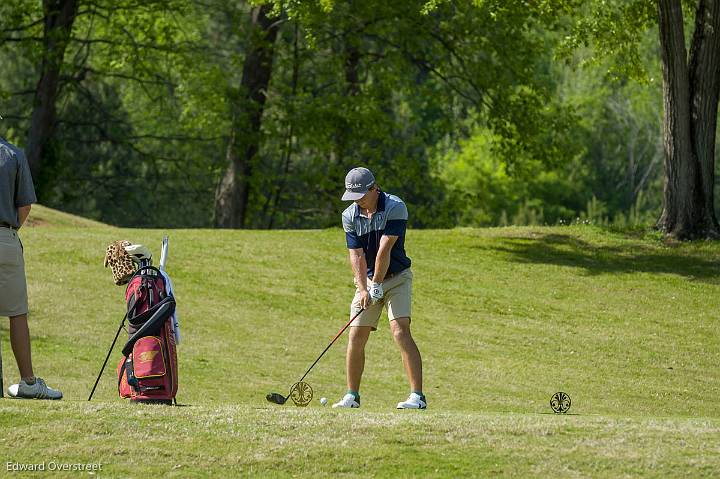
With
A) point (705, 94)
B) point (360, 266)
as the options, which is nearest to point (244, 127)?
point (705, 94)

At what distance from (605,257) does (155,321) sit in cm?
1462

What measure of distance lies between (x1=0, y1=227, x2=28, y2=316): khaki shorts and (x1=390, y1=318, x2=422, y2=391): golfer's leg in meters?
2.96

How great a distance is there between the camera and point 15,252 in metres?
10.1

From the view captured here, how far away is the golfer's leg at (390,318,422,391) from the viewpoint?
1045 centimetres

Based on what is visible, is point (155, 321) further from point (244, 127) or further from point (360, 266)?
point (244, 127)

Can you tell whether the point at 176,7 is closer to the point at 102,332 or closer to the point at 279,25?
the point at 279,25

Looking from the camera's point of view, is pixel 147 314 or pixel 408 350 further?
pixel 408 350

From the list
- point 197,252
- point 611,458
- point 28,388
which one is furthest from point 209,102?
point 611,458

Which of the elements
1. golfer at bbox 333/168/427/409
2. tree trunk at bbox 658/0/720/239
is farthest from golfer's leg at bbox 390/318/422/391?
tree trunk at bbox 658/0/720/239

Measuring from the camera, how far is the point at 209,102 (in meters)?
34.2

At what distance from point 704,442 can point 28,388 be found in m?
5.16

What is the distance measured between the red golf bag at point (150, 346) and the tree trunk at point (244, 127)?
23.0 metres

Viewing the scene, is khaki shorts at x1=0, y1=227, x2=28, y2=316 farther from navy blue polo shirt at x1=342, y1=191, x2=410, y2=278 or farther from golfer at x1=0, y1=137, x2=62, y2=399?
navy blue polo shirt at x1=342, y1=191, x2=410, y2=278

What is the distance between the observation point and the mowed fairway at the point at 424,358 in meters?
8.60
